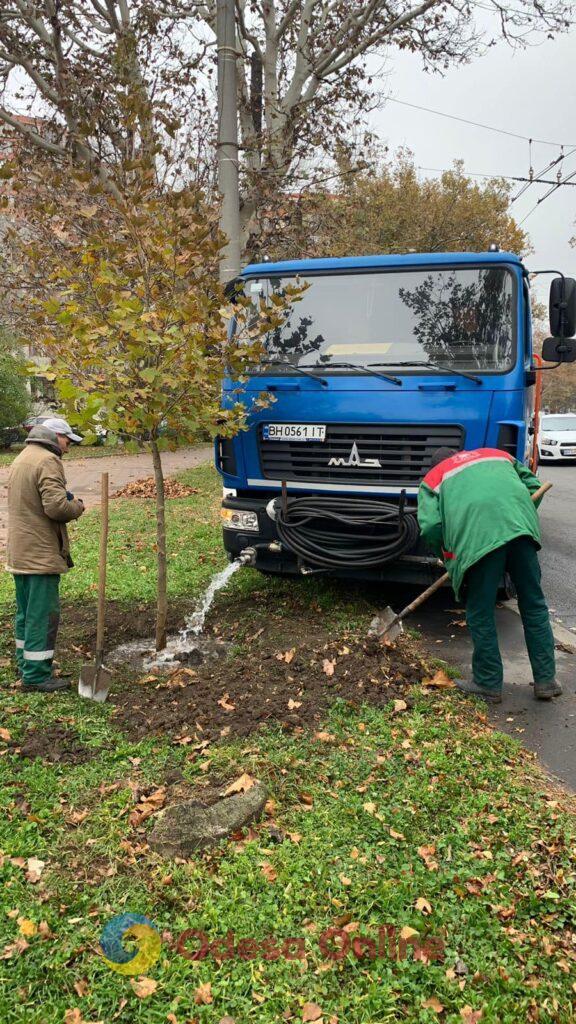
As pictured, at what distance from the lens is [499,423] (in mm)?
5051

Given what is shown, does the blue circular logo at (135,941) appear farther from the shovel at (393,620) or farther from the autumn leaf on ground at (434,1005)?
the shovel at (393,620)

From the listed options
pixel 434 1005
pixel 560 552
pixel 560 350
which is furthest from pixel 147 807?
pixel 560 552

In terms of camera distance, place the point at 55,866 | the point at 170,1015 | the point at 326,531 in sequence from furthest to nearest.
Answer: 1. the point at 326,531
2. the point at 55,866
3. the point at 170,1015

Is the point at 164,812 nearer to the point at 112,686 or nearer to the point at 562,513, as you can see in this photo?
the point at 112,686

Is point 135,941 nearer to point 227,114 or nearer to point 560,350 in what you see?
point 560,350

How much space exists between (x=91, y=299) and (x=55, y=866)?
315 centimetres

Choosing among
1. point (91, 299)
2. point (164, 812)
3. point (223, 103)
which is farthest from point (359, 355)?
point (223, 103)

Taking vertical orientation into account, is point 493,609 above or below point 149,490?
above

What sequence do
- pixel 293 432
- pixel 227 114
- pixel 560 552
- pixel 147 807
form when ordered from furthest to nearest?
pixel 560 552 → pixel 227 114 → pixel 293 432 → pixel 147 807

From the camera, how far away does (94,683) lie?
14.3ft

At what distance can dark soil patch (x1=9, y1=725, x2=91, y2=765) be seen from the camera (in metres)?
3.69

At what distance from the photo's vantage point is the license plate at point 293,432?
5.42 m

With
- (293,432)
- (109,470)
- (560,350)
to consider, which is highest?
(560,350)

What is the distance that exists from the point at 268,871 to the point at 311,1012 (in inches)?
24.6
